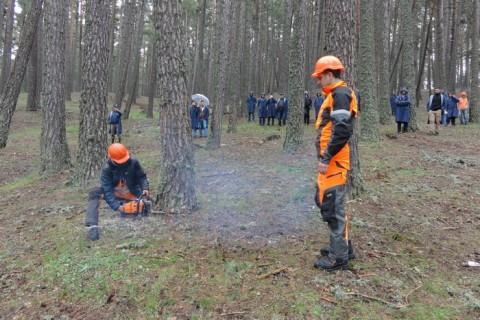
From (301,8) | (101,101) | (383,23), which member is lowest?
(101,101)

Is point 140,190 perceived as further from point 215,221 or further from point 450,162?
point 450,162

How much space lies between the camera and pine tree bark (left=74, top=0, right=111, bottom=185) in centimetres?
859

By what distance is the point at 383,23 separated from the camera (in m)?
17.9


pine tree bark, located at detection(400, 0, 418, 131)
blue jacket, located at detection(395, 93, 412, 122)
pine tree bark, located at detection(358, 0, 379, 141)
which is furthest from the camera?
pine tree bark, located at detection(400, 0, 418, 131)

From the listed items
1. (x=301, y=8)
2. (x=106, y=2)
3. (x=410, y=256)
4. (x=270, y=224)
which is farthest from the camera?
(x=301, y=8)

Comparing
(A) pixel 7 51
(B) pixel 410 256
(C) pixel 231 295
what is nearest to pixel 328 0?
(B) pixel 410 256

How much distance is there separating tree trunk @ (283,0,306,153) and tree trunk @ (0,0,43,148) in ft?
25.8

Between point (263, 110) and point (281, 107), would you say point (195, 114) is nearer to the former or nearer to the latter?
point (263, 110)

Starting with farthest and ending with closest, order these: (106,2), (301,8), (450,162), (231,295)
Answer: (301,8)
(450,162)
(106,2)
(231,295)

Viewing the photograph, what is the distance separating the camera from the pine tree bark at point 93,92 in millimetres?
8586

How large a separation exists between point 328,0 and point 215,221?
3.94m

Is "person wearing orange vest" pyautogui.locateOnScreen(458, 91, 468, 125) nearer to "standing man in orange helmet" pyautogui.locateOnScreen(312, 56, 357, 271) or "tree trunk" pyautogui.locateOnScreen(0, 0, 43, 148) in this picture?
"standing man in orange helmet" pyautogui.locateOnScreen(312, 56, 357, 271)

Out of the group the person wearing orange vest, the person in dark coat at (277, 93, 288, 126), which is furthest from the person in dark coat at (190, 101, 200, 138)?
the person wearing orange vest

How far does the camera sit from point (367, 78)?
12.0m
